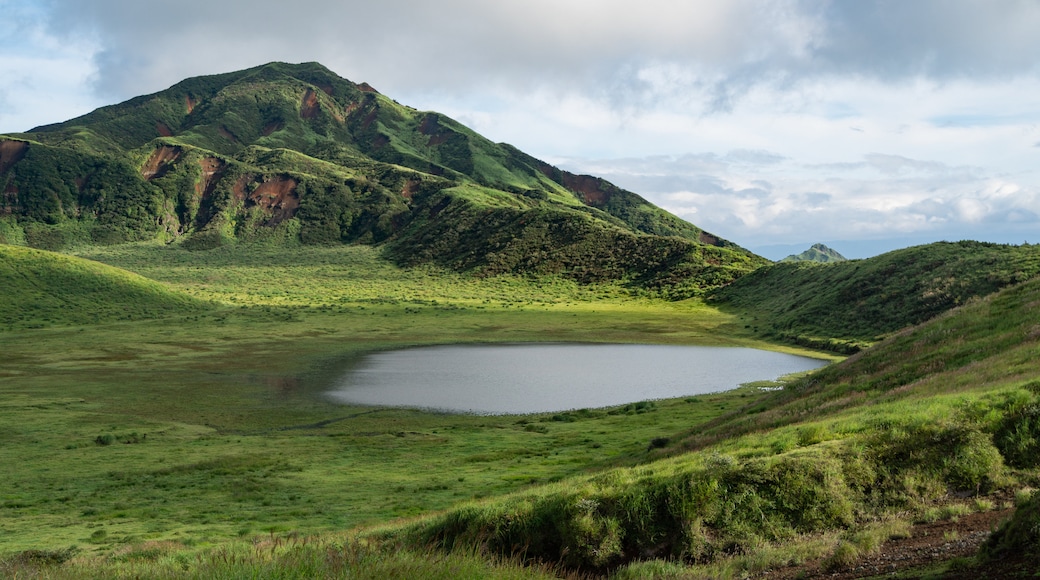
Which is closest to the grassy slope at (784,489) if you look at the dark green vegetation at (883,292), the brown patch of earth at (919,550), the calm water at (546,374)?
the brown patch of earth at (919,550)

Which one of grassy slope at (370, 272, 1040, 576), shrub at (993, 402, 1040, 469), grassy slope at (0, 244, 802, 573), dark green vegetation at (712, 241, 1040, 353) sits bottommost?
grassy slope at (0, 244, 802, 573)

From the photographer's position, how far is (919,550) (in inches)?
451

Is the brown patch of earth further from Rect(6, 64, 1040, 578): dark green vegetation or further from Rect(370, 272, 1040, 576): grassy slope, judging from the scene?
Rect(370, 272, 1040, 576): grassy slope

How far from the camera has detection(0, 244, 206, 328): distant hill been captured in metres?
115

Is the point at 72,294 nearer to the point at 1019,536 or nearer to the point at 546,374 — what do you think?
the point at 546,374

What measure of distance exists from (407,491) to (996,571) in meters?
24.7

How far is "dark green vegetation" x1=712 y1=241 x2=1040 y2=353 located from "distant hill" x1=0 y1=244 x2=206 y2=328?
11015 centimetres

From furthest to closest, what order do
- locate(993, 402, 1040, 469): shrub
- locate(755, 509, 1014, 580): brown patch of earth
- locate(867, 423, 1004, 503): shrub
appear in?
locate(993, 402, 1040, 469): shrub
locate(867, 423, 1004, 503): shrub
locate(755, 509, 1014, 580): brown patch of earth

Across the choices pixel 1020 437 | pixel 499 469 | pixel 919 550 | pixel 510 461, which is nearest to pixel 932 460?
pixel 1020 437

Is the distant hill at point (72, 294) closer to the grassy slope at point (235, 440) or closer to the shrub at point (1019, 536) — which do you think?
the grassy slope at point (235, 440)

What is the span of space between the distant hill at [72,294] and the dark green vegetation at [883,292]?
4336 inches

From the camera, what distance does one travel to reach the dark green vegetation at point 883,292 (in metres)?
88.7

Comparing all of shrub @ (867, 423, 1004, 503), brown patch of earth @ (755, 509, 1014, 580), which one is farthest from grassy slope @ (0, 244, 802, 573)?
brown patch of earth @ (755, 509, 1014, 580)

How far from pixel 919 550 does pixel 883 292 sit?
103 meters
